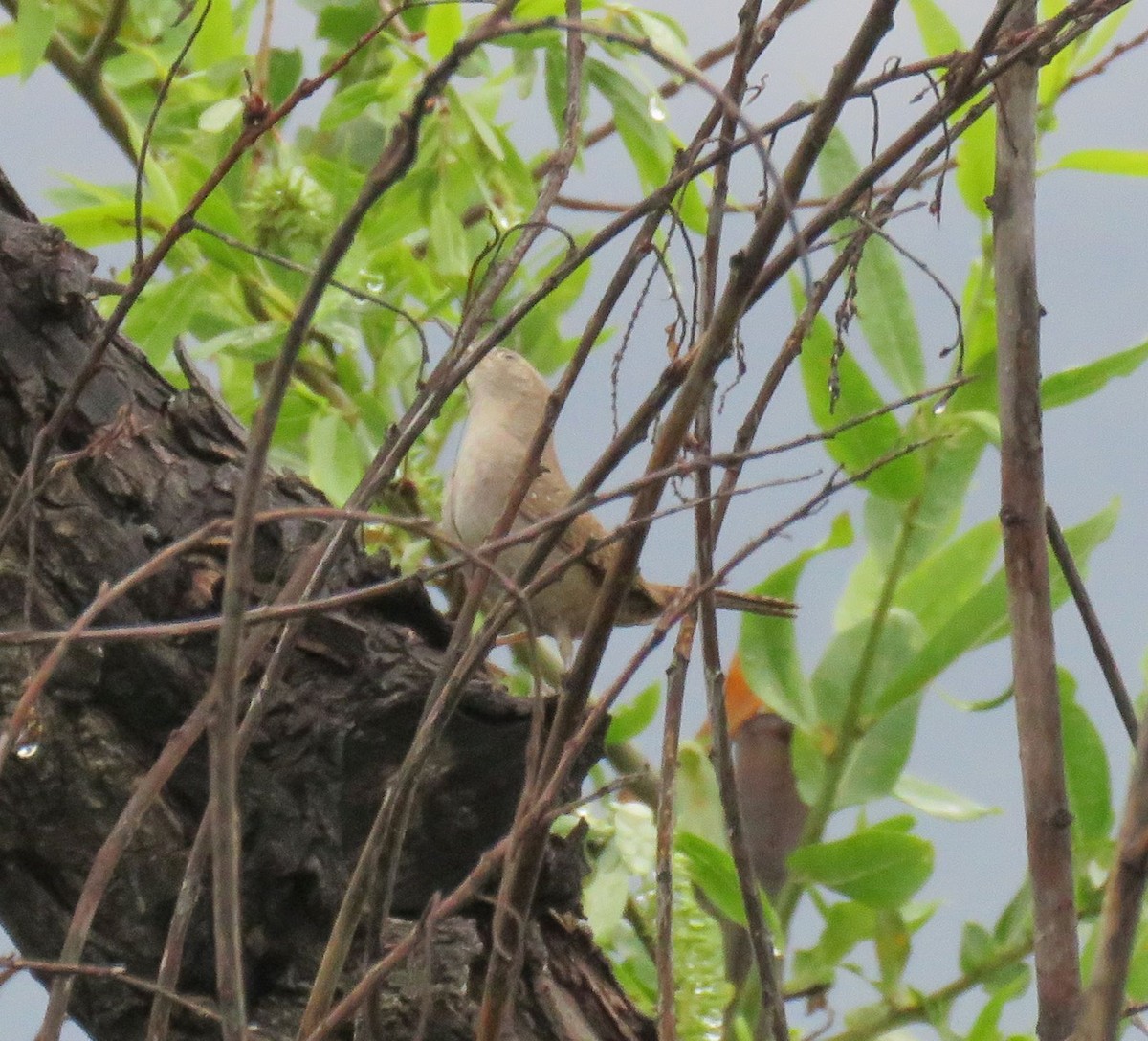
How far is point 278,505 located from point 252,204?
68 cm

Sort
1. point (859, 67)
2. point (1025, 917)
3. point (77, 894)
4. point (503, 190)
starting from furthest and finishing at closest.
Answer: point (503, 190)
point (1025, 917)
point (77, 894)
point (859, 67)

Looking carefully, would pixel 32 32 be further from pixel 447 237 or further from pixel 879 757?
pixel 879 757

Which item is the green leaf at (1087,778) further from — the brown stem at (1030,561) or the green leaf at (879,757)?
the brown stem at (1030,561)

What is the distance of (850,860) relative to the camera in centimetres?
184

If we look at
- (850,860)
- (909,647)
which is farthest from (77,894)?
(909,647)

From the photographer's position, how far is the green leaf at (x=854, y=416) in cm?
183

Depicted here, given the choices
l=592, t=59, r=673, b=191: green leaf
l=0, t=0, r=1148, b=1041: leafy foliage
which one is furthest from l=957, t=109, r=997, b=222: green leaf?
l=592, t=59, r=673, b=191: green leaf

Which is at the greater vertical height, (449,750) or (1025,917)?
(1025,917)

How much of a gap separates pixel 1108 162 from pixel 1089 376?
0.25 metres

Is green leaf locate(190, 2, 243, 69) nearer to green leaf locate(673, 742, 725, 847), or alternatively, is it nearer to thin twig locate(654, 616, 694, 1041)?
green leaf locate(673, 742, 725, 847)

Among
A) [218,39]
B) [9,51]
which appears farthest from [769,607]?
[9,51]

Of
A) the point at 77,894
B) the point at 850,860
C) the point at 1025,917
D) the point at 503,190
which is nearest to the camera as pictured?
the point at 77,894

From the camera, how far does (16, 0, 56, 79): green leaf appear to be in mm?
1800

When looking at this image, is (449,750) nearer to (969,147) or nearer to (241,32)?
(969,147)
